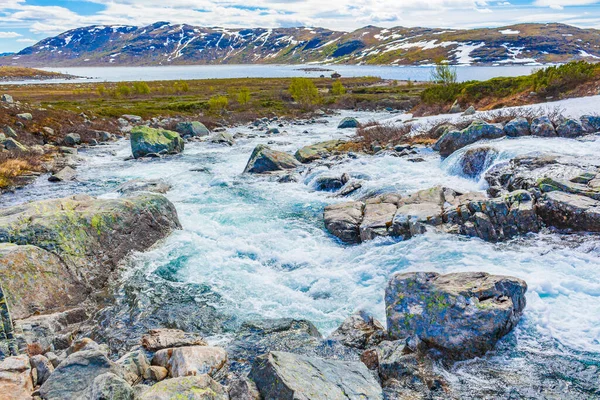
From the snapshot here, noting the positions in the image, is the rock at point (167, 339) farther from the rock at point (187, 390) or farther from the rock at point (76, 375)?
the rock at point (187, 390)

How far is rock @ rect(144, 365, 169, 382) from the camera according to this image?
781 centimetres

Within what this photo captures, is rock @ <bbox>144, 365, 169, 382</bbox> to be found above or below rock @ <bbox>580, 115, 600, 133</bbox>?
below

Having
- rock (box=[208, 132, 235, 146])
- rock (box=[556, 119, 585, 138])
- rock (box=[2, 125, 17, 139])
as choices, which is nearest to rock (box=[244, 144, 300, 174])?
rock (box=[208, 132, 235, 146])

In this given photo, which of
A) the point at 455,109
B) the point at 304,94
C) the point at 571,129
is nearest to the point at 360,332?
the point at 571,129

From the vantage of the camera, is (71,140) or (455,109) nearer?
(71,140)

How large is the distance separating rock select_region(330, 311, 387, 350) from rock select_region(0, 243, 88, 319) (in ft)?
26.5

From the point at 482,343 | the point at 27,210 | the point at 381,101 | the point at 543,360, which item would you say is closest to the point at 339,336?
Answer: the point at 482,343

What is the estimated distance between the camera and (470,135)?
84.6 feet

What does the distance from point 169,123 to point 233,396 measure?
175 ft

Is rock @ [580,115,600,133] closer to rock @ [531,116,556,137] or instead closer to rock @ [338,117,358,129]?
rock @ [531,116,556,137]

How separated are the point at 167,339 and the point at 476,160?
19141mm

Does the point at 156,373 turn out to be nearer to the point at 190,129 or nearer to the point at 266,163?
the point at 266,163

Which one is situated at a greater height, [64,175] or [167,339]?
[64,175]

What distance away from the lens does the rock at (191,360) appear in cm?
784
